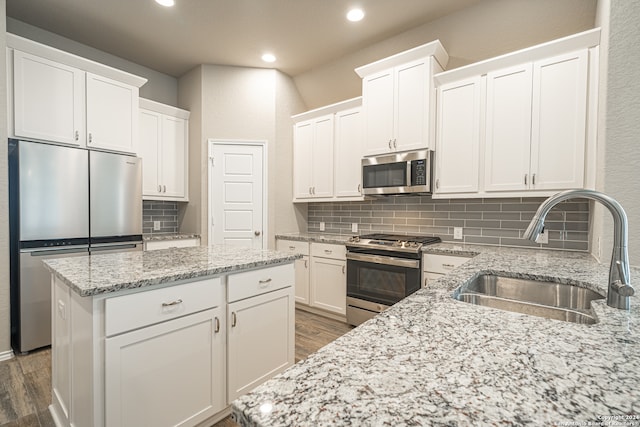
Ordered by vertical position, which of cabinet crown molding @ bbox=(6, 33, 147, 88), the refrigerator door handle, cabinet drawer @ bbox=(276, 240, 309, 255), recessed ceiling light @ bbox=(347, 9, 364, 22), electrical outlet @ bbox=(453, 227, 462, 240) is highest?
recessed ceiling light @ bbox=(347, 9, 364, 22)

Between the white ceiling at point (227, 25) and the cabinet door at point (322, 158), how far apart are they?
81cm

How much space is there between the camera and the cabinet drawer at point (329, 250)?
3406 mm

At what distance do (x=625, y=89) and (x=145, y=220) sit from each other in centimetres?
478

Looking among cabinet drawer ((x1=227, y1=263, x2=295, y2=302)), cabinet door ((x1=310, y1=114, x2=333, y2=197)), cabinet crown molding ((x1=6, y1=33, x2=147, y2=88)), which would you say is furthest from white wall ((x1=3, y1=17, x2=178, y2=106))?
cabinet drawer ((x1=227, y1=263, x2=295, y2=302))

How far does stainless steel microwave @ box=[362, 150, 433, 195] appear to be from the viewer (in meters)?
2.96

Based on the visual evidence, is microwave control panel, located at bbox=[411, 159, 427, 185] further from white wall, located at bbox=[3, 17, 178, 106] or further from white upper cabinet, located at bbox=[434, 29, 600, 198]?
white wall, located at bbox=[3, 17, 178, 106]

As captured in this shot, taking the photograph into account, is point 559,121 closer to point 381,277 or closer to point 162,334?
point 381,277

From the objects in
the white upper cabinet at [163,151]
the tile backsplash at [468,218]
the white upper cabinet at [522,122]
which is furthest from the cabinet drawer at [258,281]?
the white upper cabinet at [163,151]

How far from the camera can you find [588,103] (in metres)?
2.27

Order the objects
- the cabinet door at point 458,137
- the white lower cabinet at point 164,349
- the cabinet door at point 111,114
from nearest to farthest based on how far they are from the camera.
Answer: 1. the white lower cabinet at point 164,349
2. the cabinet door at point 458,137
3. the cabinet door at point 111,114

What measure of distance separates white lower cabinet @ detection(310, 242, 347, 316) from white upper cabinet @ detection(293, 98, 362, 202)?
0.69 meters

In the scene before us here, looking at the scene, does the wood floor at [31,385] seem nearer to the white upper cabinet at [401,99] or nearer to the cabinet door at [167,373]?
the cabinet door at [167,373]

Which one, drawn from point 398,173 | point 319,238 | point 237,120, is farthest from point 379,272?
point 237,120

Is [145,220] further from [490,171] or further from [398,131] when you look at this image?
[490,171]
